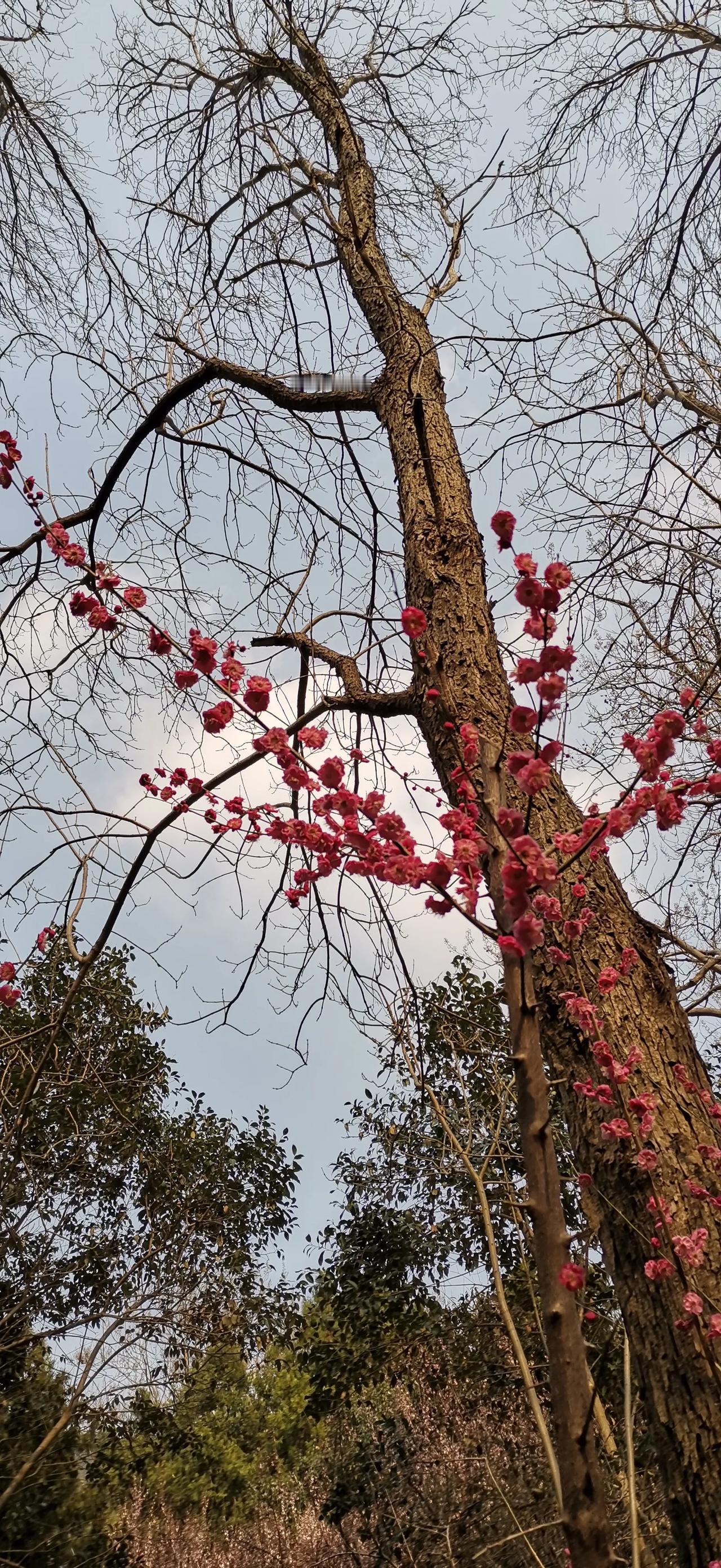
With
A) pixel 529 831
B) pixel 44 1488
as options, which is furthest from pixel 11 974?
pixel 44 1488

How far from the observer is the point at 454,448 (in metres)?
2.68

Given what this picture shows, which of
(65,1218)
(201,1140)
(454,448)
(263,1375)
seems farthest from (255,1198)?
(454,448)

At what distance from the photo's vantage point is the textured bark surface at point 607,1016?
1.45 metres

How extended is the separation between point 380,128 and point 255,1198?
19.8 ft

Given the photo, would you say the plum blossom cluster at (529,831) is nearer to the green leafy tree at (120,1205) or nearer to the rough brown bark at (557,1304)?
the rough brown bark at (557,1304)

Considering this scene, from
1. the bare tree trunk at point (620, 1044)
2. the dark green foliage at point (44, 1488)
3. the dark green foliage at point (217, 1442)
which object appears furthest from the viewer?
the dark green foliage at point (217, 1442)

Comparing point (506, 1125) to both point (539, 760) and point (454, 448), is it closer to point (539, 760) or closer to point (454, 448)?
point (454, 448)

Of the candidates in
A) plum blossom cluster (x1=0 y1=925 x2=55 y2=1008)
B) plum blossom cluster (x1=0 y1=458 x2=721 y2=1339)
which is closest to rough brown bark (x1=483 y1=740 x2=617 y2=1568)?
plum blossom cluster (x1=0 y1=458 x2=721 y2=1339)

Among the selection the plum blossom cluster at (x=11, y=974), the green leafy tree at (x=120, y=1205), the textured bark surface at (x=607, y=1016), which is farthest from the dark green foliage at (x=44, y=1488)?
the textured bark surface at (x=607, y=1016)

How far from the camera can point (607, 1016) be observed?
173 centimetres

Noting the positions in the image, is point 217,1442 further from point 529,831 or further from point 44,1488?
point 529,831

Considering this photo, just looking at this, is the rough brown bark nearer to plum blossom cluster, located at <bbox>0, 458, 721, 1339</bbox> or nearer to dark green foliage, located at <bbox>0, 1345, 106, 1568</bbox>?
plum blossom cluster, located at <bbox>0, 458, 721, 1339</bbox>

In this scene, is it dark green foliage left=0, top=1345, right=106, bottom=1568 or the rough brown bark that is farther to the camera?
dark green foliage left=0, top=1345, right=106, bottom=1568

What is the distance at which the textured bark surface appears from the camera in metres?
1.45
